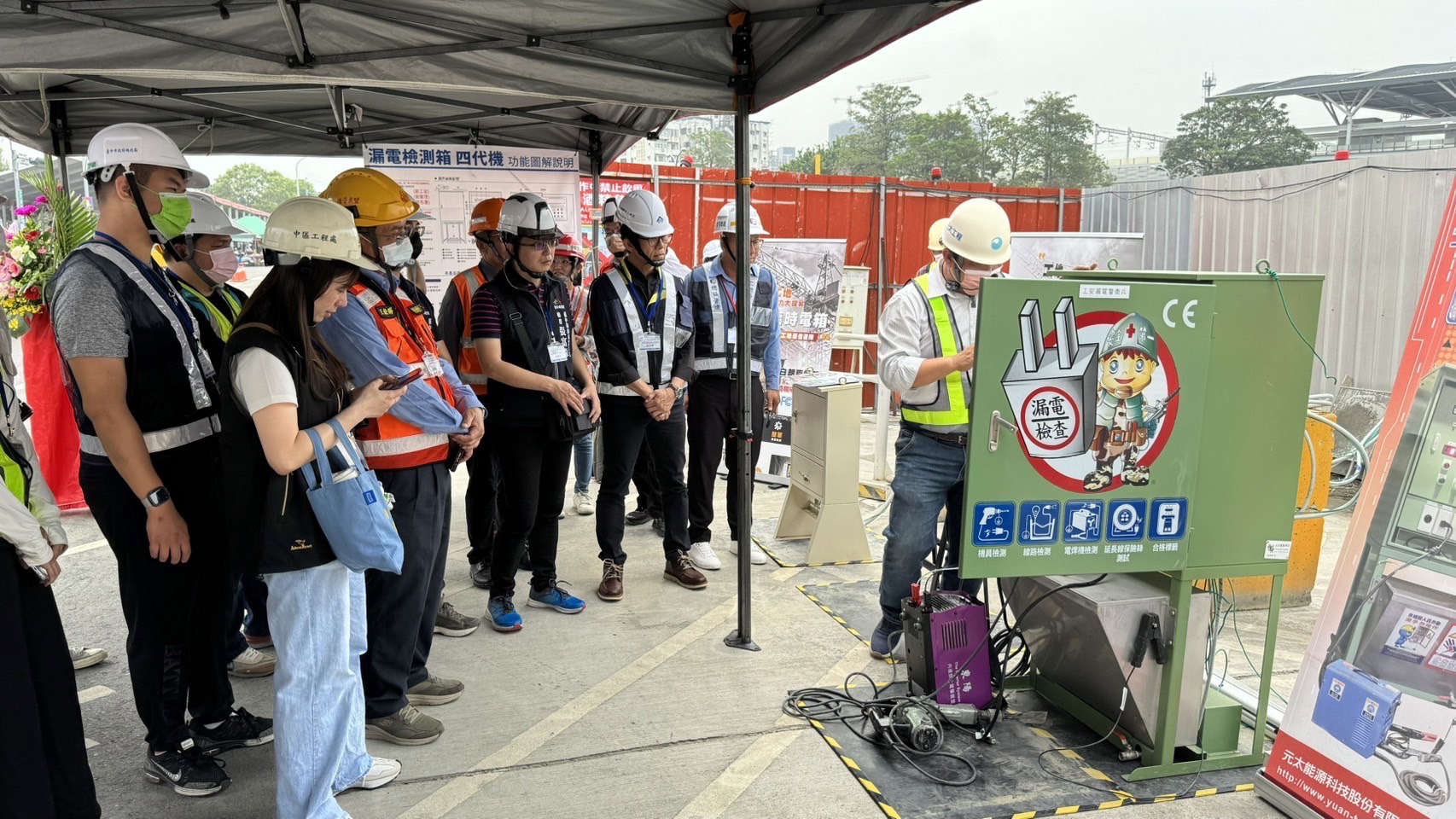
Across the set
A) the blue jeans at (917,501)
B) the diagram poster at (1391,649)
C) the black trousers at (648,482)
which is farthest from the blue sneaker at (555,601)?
the diagram poster at (1391,649)

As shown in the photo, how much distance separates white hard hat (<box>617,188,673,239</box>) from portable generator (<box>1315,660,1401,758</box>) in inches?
133

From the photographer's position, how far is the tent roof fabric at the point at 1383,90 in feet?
63.1

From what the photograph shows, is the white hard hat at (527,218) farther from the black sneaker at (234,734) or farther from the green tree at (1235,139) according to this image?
the green tree at (1235,139)

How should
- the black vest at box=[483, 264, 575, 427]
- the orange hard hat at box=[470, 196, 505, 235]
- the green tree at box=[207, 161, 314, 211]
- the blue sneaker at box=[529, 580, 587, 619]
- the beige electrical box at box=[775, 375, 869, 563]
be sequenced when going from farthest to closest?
1. the green tree at box=[207, 161, 314, 211]
2. the beige electrical box at box=[775, 375, 869, 563]
3. the orange hard hat at box=[470, 196, 505, 235]
4. the blue sneaker at box=[529, 580, 587, 619]
5. the black vest at box=[483, 264, 575, 427]

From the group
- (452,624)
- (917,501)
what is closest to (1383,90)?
(917,501)

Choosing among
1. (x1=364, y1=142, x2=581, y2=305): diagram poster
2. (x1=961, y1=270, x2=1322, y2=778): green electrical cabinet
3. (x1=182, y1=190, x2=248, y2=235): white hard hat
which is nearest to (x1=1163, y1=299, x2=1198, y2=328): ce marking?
(x1=961, y1=270, x2=1322, y2=778): green electrical cabinet

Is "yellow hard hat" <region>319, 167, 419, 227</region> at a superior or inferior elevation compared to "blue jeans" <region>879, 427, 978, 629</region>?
superior

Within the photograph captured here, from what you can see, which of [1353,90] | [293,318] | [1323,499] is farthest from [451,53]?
[1353,90]

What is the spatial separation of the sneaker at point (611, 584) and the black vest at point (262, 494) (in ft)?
8.16

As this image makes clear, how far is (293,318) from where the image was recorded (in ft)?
7.94

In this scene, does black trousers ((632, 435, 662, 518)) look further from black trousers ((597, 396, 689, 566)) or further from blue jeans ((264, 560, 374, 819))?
blue jeans ((264, 560, 374, 819))

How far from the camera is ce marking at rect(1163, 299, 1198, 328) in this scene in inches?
113

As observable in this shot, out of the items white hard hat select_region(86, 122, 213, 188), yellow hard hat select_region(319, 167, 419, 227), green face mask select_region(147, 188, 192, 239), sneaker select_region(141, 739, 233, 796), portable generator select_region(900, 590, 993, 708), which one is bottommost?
sneaker select_region(141, 739, 233, 796)

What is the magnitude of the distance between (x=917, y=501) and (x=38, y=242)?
5307mm
